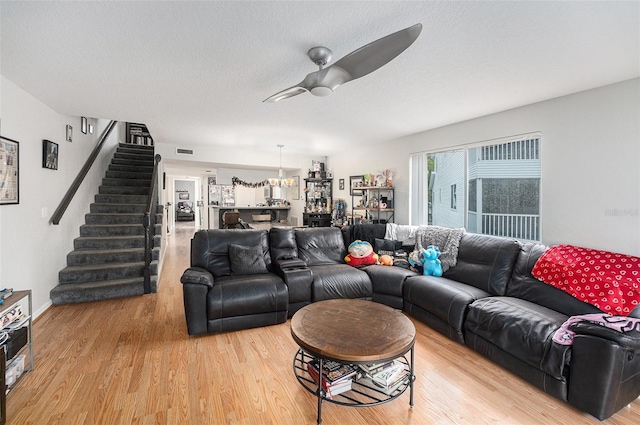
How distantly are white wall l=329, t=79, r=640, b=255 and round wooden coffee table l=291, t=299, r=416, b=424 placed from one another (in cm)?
232

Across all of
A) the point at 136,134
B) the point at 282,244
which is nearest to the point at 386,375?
the point at 282,244

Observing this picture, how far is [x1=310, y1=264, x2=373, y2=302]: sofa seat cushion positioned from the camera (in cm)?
331

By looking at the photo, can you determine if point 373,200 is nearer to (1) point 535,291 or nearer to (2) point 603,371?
(1) point 535,291

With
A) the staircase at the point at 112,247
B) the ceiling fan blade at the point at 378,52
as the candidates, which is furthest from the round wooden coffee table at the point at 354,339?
the staircase at the point at 112,247

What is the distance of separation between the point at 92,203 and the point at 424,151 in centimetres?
577

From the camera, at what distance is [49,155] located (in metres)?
3.46

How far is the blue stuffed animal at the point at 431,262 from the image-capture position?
3406mm

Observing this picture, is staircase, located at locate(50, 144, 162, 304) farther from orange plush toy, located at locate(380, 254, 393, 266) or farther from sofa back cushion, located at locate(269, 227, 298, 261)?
orange plush toy, located at locate(380, 254, 393, 266)

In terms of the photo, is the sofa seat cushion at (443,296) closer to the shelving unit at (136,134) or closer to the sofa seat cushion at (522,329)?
the sofa seat cushion at (522,329)

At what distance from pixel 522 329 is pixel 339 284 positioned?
1.76 m

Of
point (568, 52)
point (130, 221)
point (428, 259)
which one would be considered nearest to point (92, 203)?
point (130, 221)

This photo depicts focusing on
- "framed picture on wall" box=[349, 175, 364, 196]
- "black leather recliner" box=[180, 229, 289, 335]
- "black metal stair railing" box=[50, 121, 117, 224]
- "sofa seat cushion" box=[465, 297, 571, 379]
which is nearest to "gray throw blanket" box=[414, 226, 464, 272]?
"sofa seat cushion" box=[465, 297, 571, 379]

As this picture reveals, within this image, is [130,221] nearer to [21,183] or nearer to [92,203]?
[92,203]

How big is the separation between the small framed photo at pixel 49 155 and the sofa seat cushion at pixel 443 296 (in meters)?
4.40
